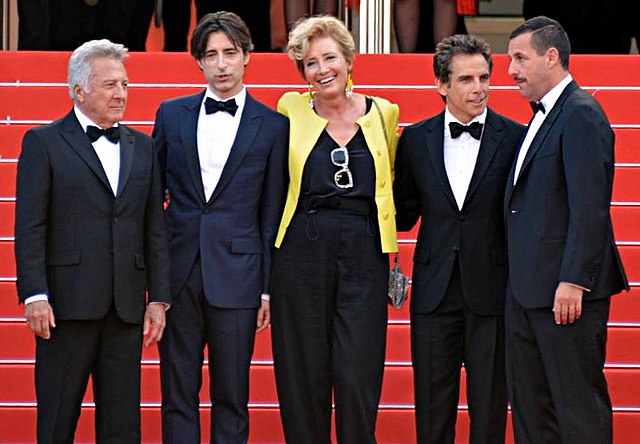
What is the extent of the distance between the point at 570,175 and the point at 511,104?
2658 millimetres

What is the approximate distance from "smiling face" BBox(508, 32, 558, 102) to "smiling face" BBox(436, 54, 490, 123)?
0.65ft

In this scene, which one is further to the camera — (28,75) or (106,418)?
(28,75)

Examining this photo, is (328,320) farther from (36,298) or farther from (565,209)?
(36,298)

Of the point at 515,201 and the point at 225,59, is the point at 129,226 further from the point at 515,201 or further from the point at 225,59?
the point at 515,201

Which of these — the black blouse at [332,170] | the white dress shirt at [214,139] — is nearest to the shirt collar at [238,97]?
the white dress shirt at [214,139]

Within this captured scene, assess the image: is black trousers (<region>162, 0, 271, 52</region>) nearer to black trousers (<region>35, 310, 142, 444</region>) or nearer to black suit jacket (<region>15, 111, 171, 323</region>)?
black suit jacket (<region>15, 111, 171, 323</region>)

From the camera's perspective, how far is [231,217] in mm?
5559

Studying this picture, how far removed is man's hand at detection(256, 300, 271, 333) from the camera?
562 centimetres

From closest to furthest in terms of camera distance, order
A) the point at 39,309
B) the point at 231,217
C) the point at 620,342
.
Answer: the point at 39,309, the point at 231,217, the point at 620,342

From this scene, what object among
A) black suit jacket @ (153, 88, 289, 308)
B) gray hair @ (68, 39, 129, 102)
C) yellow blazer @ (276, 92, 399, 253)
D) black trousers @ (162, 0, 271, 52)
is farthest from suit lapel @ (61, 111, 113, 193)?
black trousers @ (162, 0, 271, 52)

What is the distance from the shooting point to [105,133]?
5449 mm

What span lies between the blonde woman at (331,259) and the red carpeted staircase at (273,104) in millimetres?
1316

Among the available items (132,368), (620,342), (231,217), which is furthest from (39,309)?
(620,342)

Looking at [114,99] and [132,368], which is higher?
[114,99]
